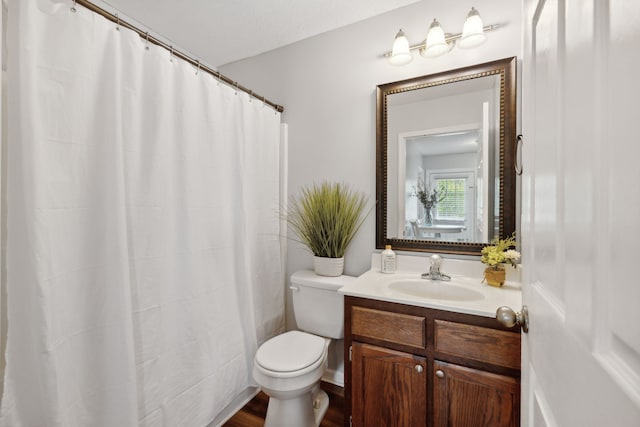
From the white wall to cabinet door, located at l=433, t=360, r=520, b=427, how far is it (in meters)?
0.80

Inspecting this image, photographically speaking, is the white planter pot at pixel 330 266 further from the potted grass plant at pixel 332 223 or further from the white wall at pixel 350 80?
the white wall at pixel 350 80

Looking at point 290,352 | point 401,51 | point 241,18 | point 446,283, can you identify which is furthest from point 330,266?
point 241,18

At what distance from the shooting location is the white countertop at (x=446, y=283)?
1.16 meters

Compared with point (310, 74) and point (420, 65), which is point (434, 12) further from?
point (310, 74)

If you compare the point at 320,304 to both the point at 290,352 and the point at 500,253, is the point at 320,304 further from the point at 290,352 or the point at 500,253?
the point at 500,253

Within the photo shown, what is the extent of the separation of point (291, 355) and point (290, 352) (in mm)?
29

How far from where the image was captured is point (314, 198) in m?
1.85

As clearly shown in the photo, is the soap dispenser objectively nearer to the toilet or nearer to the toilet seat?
the toilet

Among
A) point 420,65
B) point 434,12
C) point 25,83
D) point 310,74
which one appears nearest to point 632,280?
point 25,83

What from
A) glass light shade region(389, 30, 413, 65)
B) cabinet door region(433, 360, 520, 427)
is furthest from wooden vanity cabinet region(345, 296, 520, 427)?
glass light shade region(389, 30, 413, 65)

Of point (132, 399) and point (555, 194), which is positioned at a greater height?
point (555, 194)

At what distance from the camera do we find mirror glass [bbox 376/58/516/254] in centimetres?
147

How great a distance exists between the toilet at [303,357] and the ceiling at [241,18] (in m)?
1.65

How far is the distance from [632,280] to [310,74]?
2066 mm
